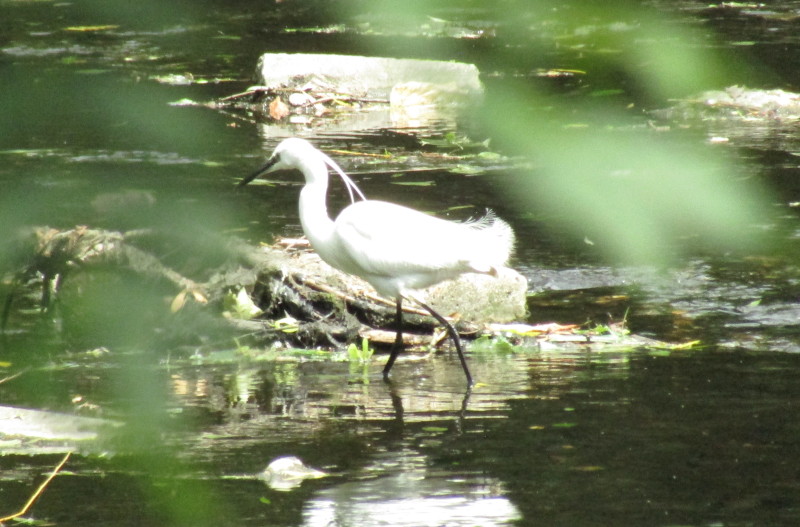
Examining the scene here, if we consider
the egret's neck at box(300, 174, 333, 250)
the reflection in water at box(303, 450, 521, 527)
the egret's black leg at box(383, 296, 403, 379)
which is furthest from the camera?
the egret's neck at box(300, 174, 333, 250)

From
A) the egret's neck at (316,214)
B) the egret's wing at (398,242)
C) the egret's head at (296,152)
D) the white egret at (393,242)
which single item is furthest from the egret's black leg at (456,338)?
the egret's head at (296,152)

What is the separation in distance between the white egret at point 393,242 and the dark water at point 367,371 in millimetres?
379

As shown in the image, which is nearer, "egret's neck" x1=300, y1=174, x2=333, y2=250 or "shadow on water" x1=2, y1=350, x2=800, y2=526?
"shadow on water" x1=2, y1=350, x2=800, y2=526

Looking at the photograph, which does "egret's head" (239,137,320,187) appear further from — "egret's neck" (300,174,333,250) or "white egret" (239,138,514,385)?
"egret's neck" (300,174,333,250)

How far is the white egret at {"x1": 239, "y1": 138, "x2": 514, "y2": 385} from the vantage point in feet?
16.5

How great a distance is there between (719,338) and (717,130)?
465cm

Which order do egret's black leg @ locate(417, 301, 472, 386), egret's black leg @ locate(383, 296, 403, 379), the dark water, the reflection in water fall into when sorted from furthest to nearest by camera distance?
1. egret's black leg @ locate(383, 296, 403, 379)
2. egret's black leg @ locate(417, 301, 472, 386)
3. the reflection in water
4. the dark water

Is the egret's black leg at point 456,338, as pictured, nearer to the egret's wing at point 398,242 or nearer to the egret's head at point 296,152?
the egret's wing at point 398,242

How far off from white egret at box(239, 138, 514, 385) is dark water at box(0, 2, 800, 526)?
38 centimetres

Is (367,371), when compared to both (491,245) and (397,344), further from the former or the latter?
(491,245)

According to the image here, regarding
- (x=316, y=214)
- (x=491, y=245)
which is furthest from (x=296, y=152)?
(x=491, y=245)

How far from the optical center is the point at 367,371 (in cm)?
506

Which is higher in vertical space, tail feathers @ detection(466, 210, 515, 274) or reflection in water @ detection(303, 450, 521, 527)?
tail feathers @ detection(466, 210, 515, 274)

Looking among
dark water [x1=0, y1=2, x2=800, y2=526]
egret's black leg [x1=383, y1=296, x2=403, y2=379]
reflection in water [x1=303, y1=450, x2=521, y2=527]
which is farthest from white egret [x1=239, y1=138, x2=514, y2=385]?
reflection in water [x1=303, y1=450, x2=521, y2=527]
